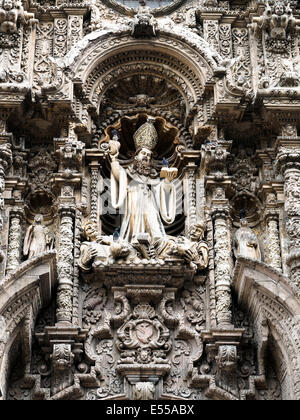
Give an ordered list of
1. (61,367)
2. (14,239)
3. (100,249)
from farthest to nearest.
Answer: (14,239)
(100,249)
(61,367)

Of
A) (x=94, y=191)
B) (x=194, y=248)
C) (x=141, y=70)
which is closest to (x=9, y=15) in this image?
(x=141, y=70)

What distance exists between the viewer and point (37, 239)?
14336 millimetres

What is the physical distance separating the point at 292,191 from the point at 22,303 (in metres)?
4.21

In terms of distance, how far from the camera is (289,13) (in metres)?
15.8

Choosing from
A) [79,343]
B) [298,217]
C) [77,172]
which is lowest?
[79,343]

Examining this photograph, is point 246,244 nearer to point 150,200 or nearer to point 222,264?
point 222,264

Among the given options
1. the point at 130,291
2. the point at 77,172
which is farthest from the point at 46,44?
the point at 130,291

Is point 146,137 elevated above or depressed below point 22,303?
above

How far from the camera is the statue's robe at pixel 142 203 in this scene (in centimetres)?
1444

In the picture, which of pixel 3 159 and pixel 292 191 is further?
pixel 3 159

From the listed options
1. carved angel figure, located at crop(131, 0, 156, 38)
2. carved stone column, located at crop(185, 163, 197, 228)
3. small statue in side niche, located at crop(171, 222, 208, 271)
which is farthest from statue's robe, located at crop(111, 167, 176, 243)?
carved angel figure, located at crop(131, 0, 156, 38)
